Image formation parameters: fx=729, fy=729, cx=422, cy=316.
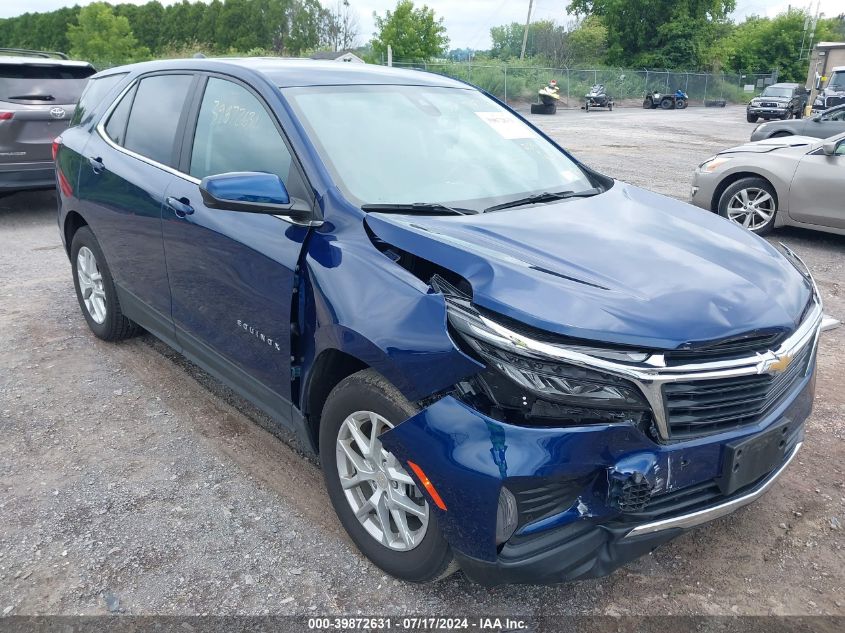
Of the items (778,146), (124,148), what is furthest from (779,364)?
(778,146)

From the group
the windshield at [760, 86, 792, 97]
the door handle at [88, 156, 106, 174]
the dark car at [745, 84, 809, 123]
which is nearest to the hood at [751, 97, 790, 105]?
the dark car at [745, 84, 809, 123]

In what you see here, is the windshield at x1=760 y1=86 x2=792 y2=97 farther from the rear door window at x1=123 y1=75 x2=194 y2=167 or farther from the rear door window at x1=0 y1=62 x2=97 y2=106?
the rear door window at x1=123 y1=75 x2=194 y2=167

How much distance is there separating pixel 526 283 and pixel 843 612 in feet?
5.23

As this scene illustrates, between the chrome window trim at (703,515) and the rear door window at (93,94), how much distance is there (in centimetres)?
401

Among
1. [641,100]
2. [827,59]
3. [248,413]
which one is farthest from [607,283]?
[641,100]

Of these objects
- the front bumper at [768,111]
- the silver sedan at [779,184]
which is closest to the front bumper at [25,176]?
the silver sedan at [779,184]

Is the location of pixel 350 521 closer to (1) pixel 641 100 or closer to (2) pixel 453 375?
(2) pixel 453 375

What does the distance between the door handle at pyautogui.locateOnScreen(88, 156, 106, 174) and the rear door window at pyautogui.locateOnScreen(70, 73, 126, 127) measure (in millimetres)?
469

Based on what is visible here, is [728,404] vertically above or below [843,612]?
above

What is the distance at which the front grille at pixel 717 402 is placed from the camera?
2.12 meters

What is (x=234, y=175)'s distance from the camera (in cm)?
274

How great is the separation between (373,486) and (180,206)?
1.69 m

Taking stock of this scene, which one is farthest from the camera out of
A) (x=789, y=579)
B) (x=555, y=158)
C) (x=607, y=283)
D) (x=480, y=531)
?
(x=555, y=158)

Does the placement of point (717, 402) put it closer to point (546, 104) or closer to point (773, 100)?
point (546, 104)
